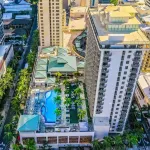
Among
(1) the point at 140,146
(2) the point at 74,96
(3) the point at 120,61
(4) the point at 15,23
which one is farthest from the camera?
(4) the point at 15,23

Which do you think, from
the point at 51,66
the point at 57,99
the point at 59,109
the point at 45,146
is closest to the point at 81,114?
the point at 59,109

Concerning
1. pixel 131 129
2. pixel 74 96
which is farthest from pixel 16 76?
pixel 131 129

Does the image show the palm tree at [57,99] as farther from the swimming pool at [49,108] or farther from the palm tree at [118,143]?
the palm tree at [118,143]

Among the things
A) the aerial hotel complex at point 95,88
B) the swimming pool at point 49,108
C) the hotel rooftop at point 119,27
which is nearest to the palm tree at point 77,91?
the aerial hotel complex at point 95,88

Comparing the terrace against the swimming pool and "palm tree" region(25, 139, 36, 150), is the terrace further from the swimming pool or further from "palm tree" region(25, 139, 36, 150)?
"palm tree" region(25, 139, 36, 150)

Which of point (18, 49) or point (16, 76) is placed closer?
point (16, 76)

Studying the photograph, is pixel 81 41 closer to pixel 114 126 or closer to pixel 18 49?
pixel 18 49

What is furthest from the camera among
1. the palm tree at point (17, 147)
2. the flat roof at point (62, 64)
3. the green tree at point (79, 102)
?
the flat roof at point (62, 64)
